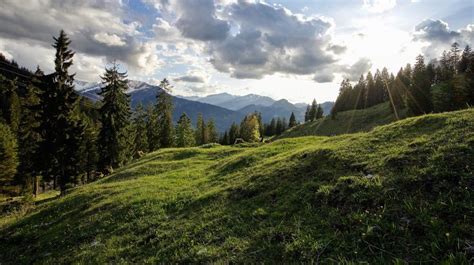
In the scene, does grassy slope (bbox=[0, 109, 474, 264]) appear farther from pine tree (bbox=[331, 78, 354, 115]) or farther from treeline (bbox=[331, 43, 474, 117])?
pine tree (bbox=[331, 78, 354, 115])

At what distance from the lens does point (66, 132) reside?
35.8 meters

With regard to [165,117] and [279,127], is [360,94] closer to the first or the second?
[279,127]

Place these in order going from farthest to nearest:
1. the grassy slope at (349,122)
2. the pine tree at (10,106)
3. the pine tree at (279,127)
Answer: the pine tree at (279,127), the grassy slope at (349,122), the pine tree at (10,106)

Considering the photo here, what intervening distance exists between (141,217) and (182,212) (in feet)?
7.44

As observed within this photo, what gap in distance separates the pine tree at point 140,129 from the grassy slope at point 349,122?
42862 mm

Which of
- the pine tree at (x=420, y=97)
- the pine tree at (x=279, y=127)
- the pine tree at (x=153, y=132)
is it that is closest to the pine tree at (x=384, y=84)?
the pine tree at (x=279, y=127)

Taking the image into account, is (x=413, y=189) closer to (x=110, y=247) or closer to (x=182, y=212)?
(x=182, y=212)

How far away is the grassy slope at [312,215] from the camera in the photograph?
7.28m

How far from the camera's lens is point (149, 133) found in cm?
7631

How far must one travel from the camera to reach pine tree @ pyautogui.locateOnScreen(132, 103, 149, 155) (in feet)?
246

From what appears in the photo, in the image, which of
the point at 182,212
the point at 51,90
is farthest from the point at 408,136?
the point at 51,90

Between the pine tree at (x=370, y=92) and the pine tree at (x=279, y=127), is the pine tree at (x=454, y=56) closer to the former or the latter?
the pine tree at (x=370, y=92)

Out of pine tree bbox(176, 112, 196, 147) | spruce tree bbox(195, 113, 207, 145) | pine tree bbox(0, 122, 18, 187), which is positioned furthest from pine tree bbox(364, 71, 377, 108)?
pine tree bbox(0, 122, 18, 187)

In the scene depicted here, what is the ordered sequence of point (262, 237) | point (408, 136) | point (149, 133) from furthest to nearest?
point (149, 133) → point (408, 136) → point (262, 237)
